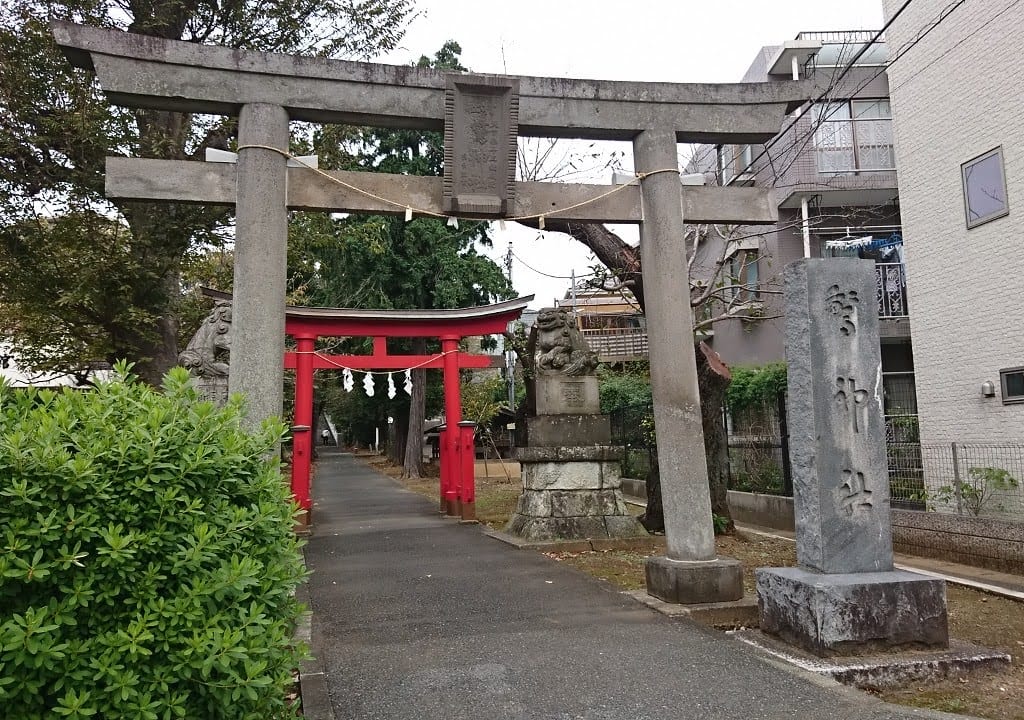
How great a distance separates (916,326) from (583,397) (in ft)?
19.2

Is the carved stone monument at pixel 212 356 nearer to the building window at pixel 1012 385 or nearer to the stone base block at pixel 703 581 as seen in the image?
the stone base block at pixel 703 581

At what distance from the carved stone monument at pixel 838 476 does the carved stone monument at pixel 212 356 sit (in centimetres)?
754

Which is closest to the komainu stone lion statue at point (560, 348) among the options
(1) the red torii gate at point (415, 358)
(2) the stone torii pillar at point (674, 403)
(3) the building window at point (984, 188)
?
(1) the red torii gate at point (415, 358)

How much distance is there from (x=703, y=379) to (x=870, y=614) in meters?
5.61

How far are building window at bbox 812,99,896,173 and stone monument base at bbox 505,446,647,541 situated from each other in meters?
10.8

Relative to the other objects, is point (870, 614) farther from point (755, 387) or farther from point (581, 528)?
point (755, 387)

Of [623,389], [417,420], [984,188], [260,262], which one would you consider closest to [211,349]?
[260,262]

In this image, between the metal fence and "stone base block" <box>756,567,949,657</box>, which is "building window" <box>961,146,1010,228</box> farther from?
"stone base block" <box>756,567,949,657</box>

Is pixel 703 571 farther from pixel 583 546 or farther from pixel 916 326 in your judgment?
pixel 916 326

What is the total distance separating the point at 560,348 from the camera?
11.2 m

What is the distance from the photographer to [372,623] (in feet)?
20.1

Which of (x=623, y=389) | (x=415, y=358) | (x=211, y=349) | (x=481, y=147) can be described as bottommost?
(x=623, y=389)

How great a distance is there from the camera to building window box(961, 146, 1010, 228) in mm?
10008

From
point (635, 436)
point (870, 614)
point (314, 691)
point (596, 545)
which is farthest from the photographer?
point (635, 436)
